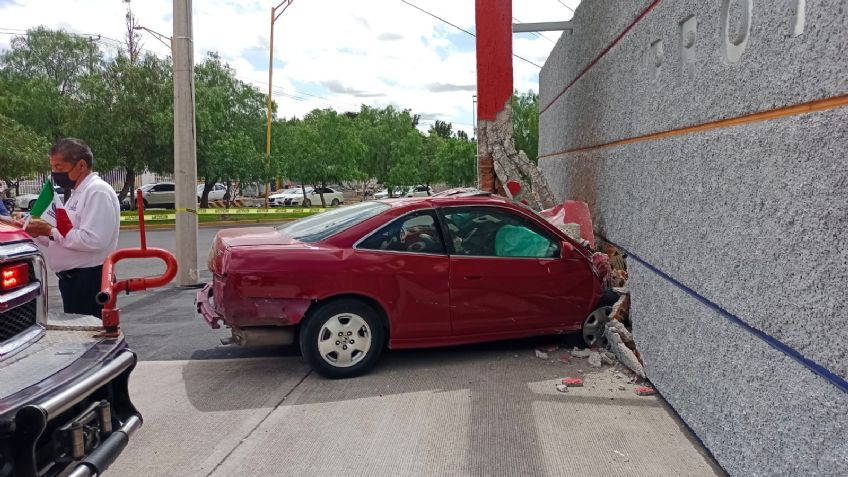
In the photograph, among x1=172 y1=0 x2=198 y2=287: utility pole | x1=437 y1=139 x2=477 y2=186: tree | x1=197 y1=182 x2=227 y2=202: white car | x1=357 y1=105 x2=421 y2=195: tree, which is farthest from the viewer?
x1=357 y1=105 x2=421 y2=195: tree

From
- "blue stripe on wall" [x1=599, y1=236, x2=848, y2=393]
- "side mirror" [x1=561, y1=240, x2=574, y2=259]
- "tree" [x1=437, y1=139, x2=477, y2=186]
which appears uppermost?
"tree" [x1=437, y1=139, x2=477, y2=186]

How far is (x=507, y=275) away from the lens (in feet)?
18.7

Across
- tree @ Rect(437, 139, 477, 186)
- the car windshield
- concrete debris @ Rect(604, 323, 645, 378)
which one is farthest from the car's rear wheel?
tree @ Rect(437, 139, 477, 186)

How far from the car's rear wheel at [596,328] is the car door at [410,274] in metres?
1.35

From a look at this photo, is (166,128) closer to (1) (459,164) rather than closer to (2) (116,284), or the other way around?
(1) (459,164)

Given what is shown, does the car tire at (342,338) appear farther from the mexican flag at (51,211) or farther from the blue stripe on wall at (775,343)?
the blue stripe on wall at (775,343)

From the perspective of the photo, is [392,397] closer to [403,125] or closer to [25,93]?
[25,93]

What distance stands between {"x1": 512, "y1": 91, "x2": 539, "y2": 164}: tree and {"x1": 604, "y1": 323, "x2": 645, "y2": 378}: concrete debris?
2050 cm

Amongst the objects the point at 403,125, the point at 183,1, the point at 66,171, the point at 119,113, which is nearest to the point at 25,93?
the point at 119,113

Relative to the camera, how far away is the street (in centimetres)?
386

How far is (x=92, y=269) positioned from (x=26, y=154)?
2791 cm

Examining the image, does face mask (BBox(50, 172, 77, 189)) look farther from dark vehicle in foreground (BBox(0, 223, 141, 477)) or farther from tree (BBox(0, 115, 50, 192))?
tree (BBox(0, 115, 50, 192))

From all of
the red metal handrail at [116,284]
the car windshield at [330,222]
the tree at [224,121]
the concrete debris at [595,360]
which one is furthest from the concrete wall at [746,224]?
the tree at [224,121]

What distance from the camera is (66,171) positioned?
434 centimetres
